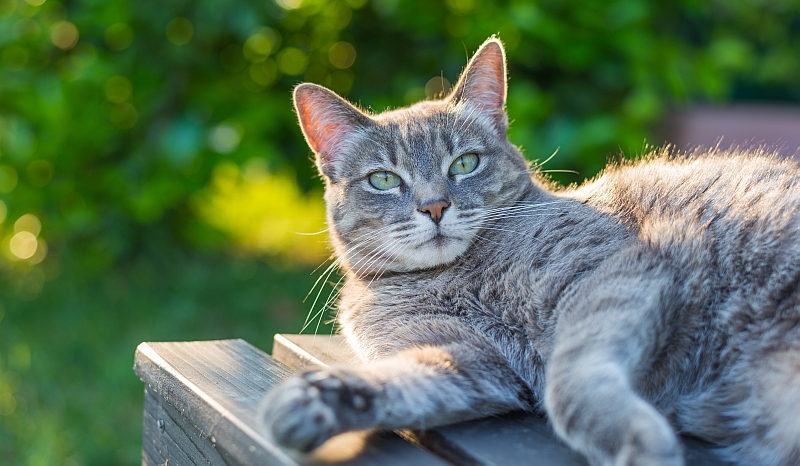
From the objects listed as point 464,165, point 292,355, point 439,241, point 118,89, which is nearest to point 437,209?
point 439,241

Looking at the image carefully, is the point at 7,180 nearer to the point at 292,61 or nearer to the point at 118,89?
the point at 118,89

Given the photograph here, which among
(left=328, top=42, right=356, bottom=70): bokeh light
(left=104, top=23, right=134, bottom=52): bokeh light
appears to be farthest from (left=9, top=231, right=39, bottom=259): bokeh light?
(left=328, top=42, right=356, bottom=70): bokeh light

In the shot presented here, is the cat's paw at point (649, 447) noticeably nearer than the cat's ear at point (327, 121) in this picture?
Yes

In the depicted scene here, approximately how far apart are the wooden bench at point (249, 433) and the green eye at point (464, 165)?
2.00 ft

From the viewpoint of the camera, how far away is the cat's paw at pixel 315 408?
103 centimetres

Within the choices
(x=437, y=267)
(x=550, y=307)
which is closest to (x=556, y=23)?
(x=437, y=267)

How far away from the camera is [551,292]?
4.73 feet

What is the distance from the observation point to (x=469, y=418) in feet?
4.27

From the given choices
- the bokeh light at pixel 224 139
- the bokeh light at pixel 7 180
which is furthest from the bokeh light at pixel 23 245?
the bokeh light at pixel 224 139

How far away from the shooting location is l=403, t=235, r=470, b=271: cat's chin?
1.72 metres

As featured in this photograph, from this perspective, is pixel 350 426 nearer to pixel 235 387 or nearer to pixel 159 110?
pixel 235 387

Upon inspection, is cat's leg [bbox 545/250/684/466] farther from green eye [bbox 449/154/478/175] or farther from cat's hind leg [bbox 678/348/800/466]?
green eye [bbox 449/154/478/175]

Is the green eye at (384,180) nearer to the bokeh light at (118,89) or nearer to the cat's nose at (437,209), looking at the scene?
the cat's nose at (437,209)

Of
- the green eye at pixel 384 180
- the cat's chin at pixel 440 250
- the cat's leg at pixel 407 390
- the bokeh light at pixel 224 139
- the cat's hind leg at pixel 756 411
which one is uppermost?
the bokeh light at pixel 224 139
